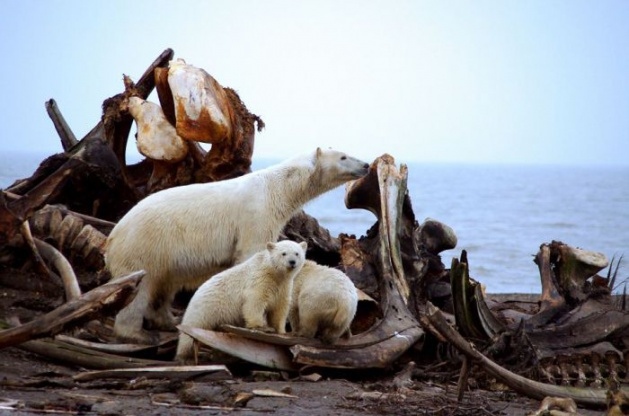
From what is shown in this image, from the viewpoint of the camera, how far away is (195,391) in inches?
236

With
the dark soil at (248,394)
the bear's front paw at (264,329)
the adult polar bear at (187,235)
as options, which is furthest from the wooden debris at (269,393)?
the adult polar bear at (187,235)

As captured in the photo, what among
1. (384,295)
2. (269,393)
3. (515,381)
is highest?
(384,295)

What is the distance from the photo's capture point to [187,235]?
8.20 metres

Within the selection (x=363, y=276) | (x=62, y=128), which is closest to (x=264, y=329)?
(x=363, y=276)

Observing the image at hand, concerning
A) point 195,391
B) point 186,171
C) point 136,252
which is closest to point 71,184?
point 186,171

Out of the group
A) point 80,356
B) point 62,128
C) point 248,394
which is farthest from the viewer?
point 62,128

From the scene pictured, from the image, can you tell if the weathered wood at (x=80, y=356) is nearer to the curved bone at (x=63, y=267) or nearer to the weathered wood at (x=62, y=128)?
the curved bone at (x=63, y=267)

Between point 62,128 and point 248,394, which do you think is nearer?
point 248,394

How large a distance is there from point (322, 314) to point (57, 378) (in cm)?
185

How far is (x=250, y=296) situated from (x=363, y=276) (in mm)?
1561

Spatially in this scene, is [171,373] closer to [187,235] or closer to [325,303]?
[325,303]

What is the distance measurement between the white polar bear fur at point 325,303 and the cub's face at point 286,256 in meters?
0.18

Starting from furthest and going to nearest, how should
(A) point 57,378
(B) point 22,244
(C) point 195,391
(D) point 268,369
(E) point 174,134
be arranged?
(E) point 174,134
(B) point 22,244
(D) point 268,369
(A) point 57,378
(C) point 195,391

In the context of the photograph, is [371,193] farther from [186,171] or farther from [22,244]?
[22,244]
